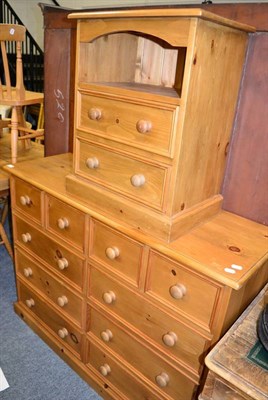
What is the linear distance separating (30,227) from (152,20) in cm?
109

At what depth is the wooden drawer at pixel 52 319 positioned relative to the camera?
159 centimetres

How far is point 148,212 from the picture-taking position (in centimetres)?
110

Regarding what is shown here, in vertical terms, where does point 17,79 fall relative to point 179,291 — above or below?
above

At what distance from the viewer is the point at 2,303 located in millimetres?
2076

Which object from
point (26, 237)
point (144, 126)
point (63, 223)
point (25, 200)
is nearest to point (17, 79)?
point (25, 200)

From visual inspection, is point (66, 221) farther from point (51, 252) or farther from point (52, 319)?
point (52, 319)

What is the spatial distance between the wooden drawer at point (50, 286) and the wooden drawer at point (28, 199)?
26 cm

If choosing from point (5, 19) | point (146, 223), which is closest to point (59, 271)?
point (146, 223)

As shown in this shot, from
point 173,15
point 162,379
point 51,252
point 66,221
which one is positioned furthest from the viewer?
point 51,252

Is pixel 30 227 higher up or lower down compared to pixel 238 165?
lower down

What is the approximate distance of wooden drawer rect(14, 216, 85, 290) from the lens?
4.71 ft

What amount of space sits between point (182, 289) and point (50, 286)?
2.68ft

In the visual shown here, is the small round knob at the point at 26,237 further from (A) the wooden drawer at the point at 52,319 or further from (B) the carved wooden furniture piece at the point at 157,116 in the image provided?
(B) the carved wooden furniture piece at the point at 157,116

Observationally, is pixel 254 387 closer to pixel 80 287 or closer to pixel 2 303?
pixel 80 287
